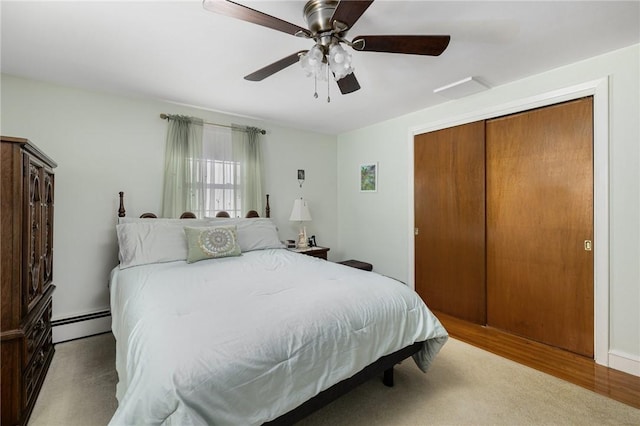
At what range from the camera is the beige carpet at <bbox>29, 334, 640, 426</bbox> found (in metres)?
1.69

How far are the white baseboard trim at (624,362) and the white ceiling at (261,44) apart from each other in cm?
231

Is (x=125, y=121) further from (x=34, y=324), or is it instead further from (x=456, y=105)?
(x=456, y=105)

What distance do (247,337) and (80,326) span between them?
8.60 feet

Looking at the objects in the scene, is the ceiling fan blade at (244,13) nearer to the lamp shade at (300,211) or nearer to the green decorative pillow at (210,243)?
the green decorative pillow at (210,243)

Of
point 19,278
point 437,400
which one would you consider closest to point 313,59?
point 19,278

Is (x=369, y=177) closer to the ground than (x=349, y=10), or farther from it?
closer to the ground

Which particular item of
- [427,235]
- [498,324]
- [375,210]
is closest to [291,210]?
[375,210]

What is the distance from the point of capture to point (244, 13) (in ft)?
4.57

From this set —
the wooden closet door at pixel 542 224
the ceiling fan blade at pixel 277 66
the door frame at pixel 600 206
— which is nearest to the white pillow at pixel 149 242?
the ceiling fan blade at pixel 277 66

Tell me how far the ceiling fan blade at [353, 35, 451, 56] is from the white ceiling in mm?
249

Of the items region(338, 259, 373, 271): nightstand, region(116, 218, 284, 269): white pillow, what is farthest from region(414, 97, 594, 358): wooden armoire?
region(116, 218, 284, 269): white pillow

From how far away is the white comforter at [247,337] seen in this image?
106 centimetres

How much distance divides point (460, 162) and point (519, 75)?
3.08 ft

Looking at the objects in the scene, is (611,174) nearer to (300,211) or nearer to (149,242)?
(300,211)
